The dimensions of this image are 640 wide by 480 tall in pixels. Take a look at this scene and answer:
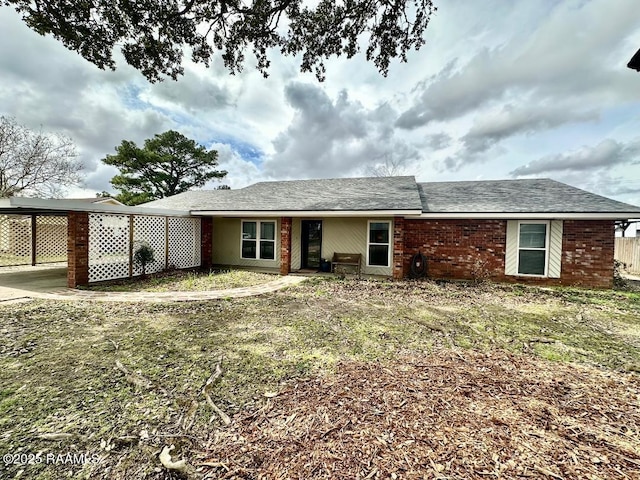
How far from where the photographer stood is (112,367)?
132 inches

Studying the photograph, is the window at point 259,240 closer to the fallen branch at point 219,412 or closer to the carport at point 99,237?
the carport at point 99,237

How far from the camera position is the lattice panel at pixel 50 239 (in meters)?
13.3

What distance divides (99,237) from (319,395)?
8530 mm

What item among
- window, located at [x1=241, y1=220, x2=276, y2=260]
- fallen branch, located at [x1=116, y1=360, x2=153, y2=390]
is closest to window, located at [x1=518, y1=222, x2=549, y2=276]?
window, located at [x1=241, y1=220, x2=276, y2=260]

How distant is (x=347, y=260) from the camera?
10953mm

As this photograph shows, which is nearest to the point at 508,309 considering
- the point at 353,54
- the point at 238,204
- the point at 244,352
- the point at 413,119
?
the point at 244,352

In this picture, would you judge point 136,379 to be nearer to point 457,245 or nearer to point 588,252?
point 457,245

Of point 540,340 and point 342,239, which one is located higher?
point 342,239

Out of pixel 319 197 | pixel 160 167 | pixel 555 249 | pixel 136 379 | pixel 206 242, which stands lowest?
pixel 136 379

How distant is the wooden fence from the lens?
1285 cm

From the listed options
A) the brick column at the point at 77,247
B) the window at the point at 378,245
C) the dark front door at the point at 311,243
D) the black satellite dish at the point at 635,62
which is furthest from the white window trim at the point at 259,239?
the black satellite dish at the point at 635,62

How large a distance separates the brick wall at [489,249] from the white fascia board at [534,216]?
0.43 m

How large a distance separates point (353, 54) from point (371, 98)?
7.35m

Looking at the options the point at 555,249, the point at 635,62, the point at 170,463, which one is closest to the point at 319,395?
the point at 170,463
